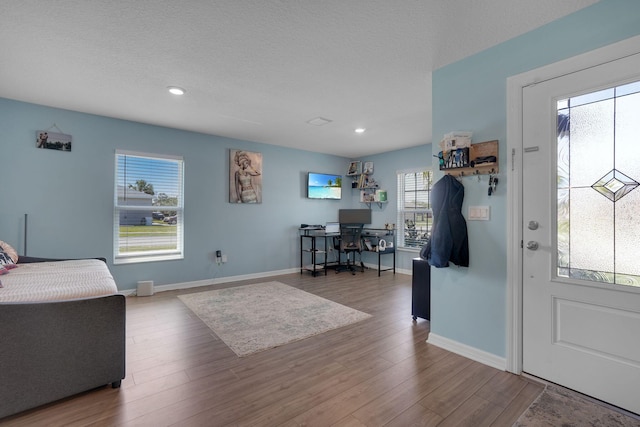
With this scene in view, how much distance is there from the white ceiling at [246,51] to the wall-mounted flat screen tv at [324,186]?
7.61 ft

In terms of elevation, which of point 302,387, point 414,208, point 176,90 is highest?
point 176,90

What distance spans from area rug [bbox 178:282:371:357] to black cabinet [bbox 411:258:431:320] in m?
0.57

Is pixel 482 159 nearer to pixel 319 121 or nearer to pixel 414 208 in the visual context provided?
pixel 319 121

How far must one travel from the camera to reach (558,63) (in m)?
1.93

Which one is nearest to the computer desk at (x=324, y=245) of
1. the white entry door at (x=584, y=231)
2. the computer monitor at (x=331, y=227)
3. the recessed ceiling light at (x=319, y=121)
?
the computer monitor at (x=331, y=227)

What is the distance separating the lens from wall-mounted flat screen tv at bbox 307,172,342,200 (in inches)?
241

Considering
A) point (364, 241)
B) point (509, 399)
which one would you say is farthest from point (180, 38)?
point (364, 241)

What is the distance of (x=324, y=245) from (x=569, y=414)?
490 centimetres

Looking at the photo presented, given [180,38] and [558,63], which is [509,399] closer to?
[558,63]

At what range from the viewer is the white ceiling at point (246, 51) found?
1896mm

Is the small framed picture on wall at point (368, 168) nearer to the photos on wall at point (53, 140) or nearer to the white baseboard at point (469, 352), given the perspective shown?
the white baseboard at point (469, 352)

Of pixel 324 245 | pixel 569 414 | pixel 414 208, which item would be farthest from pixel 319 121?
pixel 569 414

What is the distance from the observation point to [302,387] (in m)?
1.98

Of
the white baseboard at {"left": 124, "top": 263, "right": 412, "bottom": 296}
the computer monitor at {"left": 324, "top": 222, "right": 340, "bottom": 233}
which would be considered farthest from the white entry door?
the computer monitor at {"left": 324, "top": 222, "right": 340, "bottom": 233}
